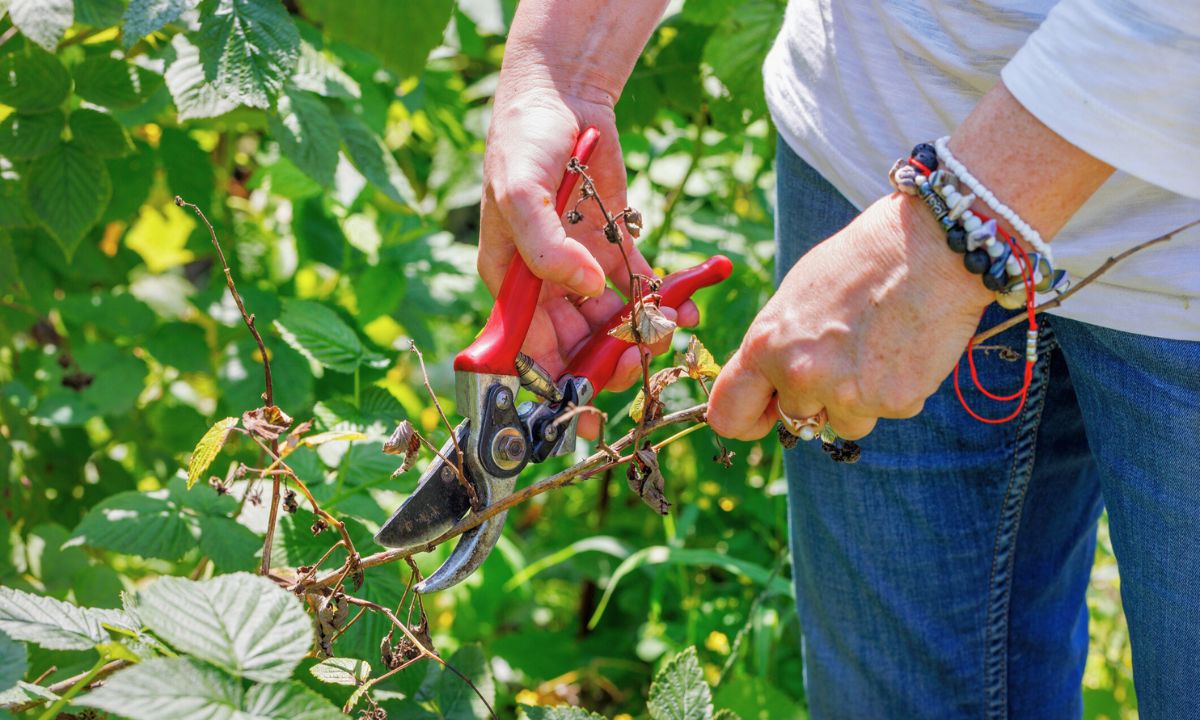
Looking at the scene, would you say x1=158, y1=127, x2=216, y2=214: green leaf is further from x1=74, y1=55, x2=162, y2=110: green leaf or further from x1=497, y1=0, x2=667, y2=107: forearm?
x1=497, y1=0, x2=667, y2=107: forearm

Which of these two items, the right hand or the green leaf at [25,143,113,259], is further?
the green leaf at [25,143,113,259]

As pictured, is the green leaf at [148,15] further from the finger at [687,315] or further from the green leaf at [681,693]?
the green leaf at [681,693]

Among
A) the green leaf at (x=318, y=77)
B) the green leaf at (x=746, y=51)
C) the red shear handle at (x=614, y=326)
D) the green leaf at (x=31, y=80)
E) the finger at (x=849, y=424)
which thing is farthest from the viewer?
the green leaf at (x=746, y=51)

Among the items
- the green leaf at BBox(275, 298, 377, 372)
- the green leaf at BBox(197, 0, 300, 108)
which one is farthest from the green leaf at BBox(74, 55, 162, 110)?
the green leaf at BBox(275, 298, 377, 372)

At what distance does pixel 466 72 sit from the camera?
3.23 m

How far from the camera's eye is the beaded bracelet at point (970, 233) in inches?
38.2

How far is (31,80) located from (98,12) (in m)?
0.18

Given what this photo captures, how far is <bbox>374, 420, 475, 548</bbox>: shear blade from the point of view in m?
1.22

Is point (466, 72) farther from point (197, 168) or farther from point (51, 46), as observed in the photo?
point (51, 46)

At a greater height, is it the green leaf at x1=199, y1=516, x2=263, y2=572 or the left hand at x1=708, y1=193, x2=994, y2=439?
the left hand at x1=708, y1=193, x2=994, y2=439

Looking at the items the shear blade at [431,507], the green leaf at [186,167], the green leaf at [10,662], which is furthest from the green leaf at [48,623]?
the green leaf at [186,167]

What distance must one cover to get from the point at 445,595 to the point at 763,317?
5.87 ft

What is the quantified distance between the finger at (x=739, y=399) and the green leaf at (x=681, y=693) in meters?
0.29

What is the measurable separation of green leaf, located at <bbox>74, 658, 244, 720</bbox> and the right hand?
0.52 metres
